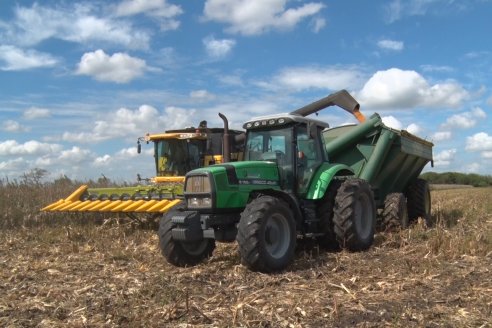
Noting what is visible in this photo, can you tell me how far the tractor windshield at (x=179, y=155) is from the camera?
13.9m

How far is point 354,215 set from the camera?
Result: 27.0 ft

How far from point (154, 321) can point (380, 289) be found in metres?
2.53

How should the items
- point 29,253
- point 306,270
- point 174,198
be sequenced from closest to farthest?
point 306,270, point 29,253, point 174,198

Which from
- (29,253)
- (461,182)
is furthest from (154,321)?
(461,182)

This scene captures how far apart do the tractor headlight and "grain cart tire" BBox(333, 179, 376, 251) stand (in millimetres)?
2201

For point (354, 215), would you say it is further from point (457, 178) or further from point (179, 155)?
point (457, 178)

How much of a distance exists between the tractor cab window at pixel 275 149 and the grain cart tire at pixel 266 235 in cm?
77

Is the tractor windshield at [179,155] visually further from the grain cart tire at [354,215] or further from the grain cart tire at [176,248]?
the grain cart tire at [176,248]

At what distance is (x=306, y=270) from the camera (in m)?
6.86

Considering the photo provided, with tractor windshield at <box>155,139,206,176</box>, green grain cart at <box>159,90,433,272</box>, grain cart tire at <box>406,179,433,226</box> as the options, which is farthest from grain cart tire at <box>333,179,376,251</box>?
tractor windshield at <box>155,139,206,176</box>

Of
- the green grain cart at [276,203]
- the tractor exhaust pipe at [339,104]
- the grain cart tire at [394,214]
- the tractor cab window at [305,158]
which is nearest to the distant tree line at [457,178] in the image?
the tractor exhaust pipe at [339,104]

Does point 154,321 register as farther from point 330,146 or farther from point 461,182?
point 461,182

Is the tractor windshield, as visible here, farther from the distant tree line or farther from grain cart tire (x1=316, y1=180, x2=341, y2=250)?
the distant tree line

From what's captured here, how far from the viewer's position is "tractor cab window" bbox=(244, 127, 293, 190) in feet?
26.5
